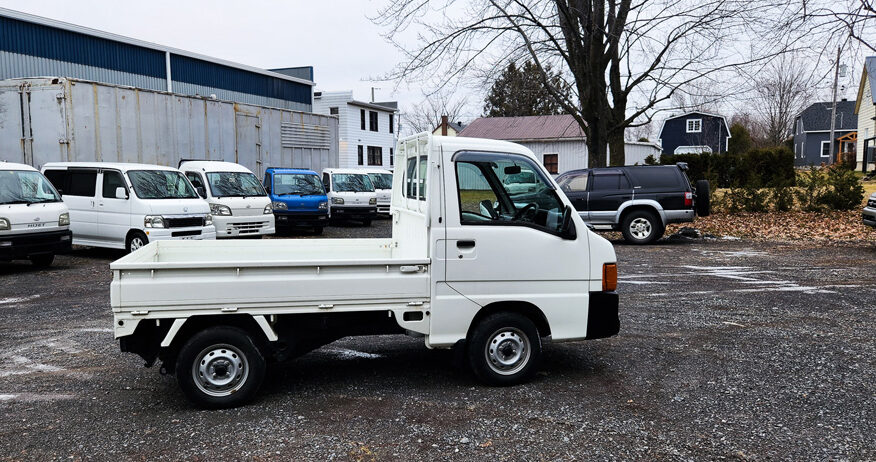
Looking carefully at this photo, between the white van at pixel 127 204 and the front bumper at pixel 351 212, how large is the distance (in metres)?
7.24

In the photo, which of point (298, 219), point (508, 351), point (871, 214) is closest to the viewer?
point (508, 351)

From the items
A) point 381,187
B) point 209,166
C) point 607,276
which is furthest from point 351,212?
point 607,276

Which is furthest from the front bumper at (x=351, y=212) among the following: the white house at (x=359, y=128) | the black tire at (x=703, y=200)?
the white house at (x=359, y=128)

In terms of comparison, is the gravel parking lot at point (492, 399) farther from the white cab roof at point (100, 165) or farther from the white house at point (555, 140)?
the white house at point (555, 140)

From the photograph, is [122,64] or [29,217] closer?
[29,217]

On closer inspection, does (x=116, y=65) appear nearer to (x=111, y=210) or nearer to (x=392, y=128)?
(x=111, y=210)

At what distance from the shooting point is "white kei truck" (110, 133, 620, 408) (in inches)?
201

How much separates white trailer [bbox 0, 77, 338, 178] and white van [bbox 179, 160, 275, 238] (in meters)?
1.14

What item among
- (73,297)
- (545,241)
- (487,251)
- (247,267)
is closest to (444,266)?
(487,251)

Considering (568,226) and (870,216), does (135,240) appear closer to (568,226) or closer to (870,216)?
(568,226)

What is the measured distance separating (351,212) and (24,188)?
1032 centimetres

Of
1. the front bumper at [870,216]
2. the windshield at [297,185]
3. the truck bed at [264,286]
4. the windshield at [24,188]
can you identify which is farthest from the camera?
the windshield at [297,185]

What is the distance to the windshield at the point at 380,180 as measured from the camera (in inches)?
952

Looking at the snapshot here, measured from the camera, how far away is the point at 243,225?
1620cm
